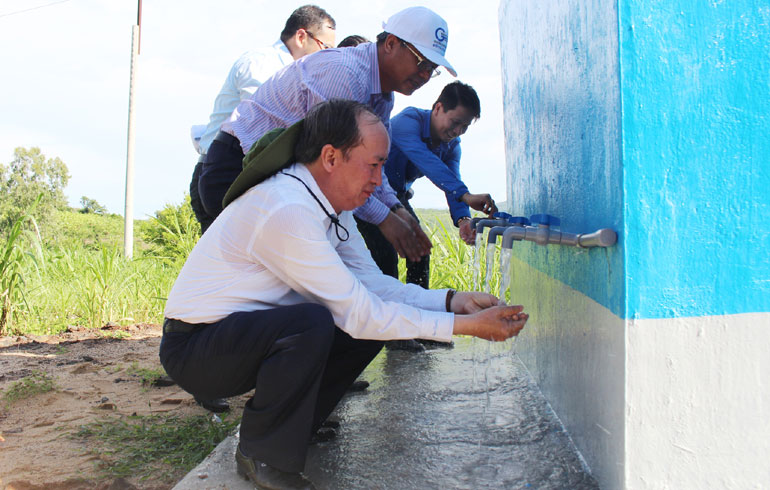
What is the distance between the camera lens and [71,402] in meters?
3.16

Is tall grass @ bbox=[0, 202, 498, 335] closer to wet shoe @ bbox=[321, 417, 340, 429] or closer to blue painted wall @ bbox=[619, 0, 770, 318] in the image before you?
wet shoe @ bbox=[321, 417, 340, 429]

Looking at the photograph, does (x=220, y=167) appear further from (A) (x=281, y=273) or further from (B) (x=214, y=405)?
(B) (x=214, y=405)

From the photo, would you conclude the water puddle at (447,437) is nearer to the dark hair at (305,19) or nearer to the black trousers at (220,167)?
the black trousers at (220,167)

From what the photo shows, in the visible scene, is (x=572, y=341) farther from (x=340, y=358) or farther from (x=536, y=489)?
(x=340, y=358)

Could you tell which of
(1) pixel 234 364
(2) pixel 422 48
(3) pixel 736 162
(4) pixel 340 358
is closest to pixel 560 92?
(2) pixel 422 48

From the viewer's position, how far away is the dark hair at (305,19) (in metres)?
3.54

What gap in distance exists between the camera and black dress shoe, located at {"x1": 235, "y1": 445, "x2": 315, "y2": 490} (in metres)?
1.85

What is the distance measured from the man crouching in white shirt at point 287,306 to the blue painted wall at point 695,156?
1.86ft

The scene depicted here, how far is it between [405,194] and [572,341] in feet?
6.56

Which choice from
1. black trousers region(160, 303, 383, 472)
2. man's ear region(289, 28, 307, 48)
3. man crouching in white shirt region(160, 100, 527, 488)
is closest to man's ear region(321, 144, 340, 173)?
man crouching in white shirt region(160, 100, 527, 488)

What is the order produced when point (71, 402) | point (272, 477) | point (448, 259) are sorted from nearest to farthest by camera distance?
point (272, 477) → point (71, 402) → point (448, 259)

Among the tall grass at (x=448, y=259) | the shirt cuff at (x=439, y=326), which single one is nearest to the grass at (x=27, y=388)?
the shirt cuff at (x=439, y=326)

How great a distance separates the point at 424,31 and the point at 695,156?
4.52ft

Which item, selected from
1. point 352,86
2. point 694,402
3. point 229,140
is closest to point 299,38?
point 229,140
